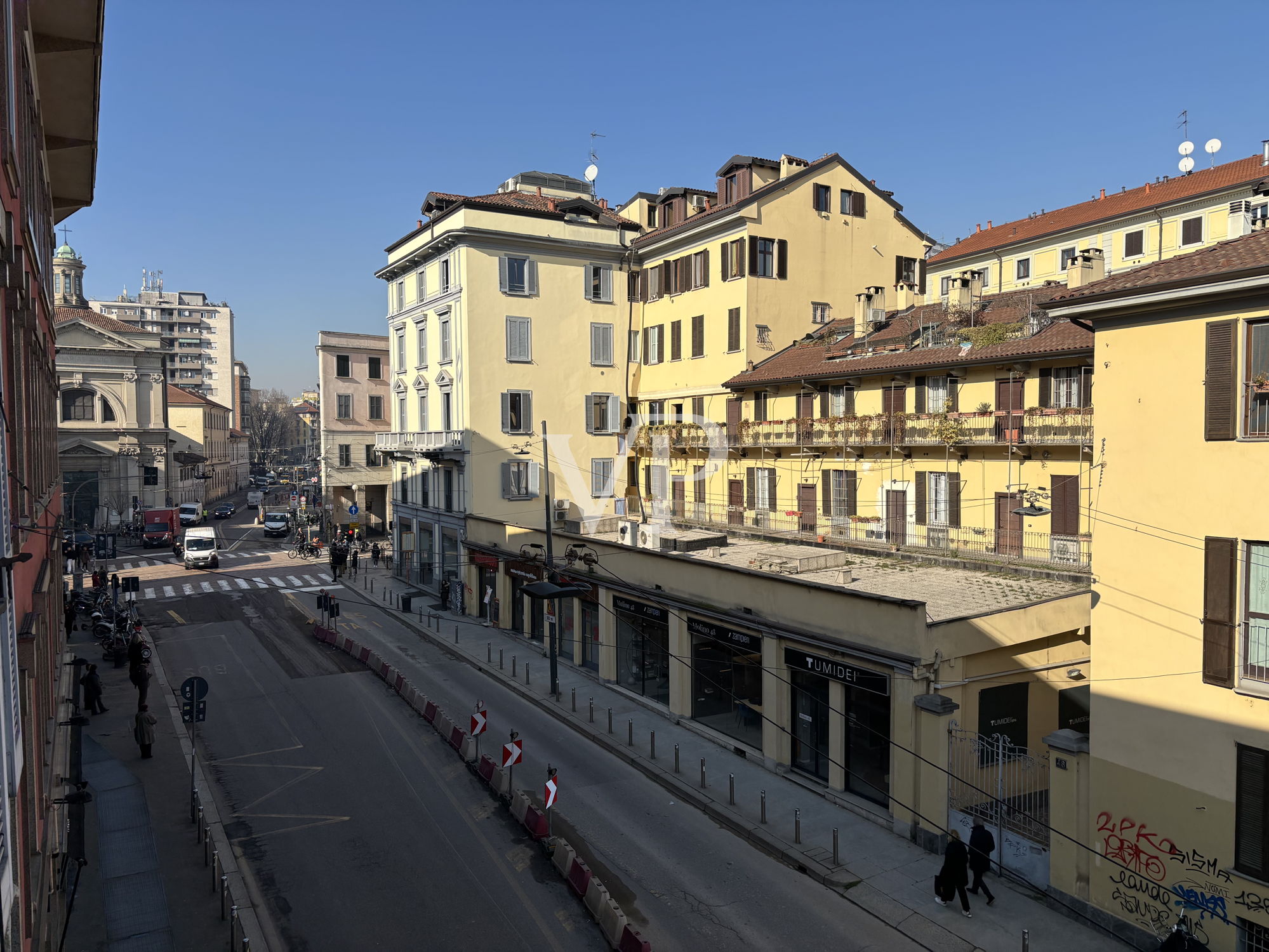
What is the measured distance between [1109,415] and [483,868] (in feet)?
42.0

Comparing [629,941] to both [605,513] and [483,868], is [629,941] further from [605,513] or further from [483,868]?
[605,513]

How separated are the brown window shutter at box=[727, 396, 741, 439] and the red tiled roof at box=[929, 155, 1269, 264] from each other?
2104 centimetres

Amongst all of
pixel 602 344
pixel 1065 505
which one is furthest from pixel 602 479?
pixel 1065 505

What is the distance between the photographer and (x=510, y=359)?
40125 mm

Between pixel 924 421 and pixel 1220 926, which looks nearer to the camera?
pixel 1220 926

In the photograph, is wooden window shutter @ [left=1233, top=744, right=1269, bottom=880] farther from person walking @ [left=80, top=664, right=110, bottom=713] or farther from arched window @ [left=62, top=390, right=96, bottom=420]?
arched window @ [left=62, top=390, right=96, bottom=420]

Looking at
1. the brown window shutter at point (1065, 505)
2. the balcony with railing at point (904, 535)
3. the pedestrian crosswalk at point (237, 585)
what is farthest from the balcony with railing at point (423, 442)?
the brown window shutter at point (1065, 505)

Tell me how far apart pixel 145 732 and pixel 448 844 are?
894 centimetres

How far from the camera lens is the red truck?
197ft

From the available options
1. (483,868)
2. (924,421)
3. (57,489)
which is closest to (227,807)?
(483,868)

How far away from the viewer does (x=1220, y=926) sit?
38.5 ft

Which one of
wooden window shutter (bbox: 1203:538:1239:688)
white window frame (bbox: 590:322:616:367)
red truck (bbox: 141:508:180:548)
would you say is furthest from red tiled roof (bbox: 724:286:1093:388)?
red truck (bbox: 141:508:180:548)

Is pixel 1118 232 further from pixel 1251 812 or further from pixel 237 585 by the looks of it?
pixel 237 585

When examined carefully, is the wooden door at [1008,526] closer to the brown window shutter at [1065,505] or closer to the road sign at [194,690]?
the brown window shutter at [1065,505]
